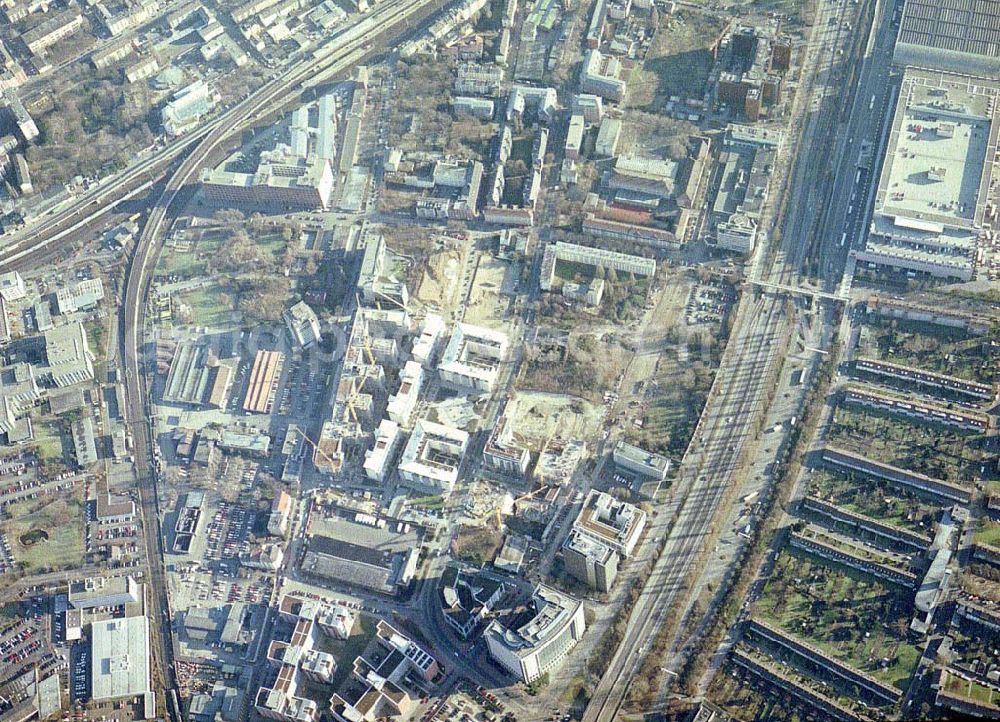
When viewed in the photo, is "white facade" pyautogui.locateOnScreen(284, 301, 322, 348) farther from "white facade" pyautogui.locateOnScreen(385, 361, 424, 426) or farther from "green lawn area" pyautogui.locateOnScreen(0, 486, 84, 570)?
"green lawn area" pyautogui.locateOnScreen(0, 486, 84, 570)

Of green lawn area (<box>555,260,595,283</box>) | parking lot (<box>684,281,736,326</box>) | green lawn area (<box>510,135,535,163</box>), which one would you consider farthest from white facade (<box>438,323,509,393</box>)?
green lawn area (<box>510,135,535,163</box>)

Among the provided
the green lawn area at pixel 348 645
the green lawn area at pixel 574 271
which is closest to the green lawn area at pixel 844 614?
the green lawn area at pixel 348 645

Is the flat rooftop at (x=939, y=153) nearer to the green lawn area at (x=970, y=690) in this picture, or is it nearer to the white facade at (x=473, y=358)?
the white facade at (x=473, y=358)

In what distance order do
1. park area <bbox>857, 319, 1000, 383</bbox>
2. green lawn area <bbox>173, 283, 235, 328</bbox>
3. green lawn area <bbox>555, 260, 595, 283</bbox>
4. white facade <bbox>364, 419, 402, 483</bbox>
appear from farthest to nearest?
green lawn area <bbox>173, 283, 235, 328</bbox>, green lawn area <bbox>555, 260, 595, 283</bbox>, park area <bbox>857, 319, 1000, 383</bbox>, white facade <bbox>364, 419, 402, 483</bbox>

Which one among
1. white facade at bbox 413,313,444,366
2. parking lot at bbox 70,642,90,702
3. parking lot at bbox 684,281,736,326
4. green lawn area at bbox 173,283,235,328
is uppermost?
parking lot at bbox 684,281,736,326

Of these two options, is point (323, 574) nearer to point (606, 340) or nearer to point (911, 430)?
point (606, 340)

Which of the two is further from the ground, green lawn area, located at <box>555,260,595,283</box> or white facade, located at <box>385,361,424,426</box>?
green lawn area, located at <box>555,260,595,283</box>

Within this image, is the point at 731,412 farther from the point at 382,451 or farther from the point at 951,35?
the point at 951,35
